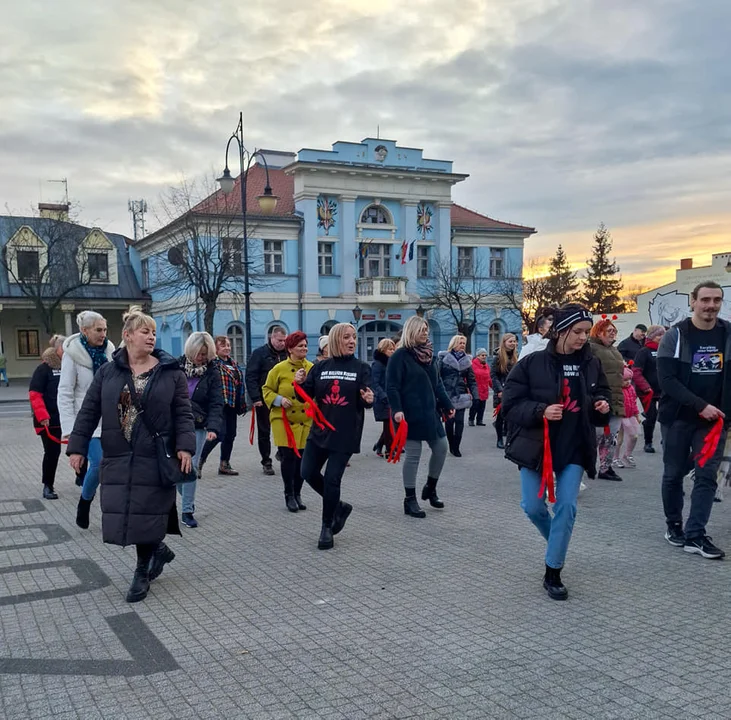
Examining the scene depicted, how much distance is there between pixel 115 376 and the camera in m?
4.76

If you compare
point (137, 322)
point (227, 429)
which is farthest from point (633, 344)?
point (137, 322)

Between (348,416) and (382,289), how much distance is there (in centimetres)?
3114

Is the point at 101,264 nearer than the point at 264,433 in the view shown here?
No

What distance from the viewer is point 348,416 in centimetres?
598

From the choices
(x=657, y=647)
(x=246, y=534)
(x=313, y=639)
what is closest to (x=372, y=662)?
(x=313, y=639)

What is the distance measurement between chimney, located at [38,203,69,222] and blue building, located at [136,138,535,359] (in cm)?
433

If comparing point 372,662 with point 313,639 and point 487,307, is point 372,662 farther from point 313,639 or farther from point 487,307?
point 487,307

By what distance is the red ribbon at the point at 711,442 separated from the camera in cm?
546

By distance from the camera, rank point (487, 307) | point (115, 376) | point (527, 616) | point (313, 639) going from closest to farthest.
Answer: point (313, 639) < point (527, 616) < point (115, 376) < point (487, 307)

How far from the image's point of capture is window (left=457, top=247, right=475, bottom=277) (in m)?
39.1

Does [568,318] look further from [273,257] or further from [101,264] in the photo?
[101,264]

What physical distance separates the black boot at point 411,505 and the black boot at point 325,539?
1221 mm

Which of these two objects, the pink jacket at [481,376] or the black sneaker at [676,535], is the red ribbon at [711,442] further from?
the pink jacket at [481,376]

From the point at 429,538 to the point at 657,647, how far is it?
249 centimetres
